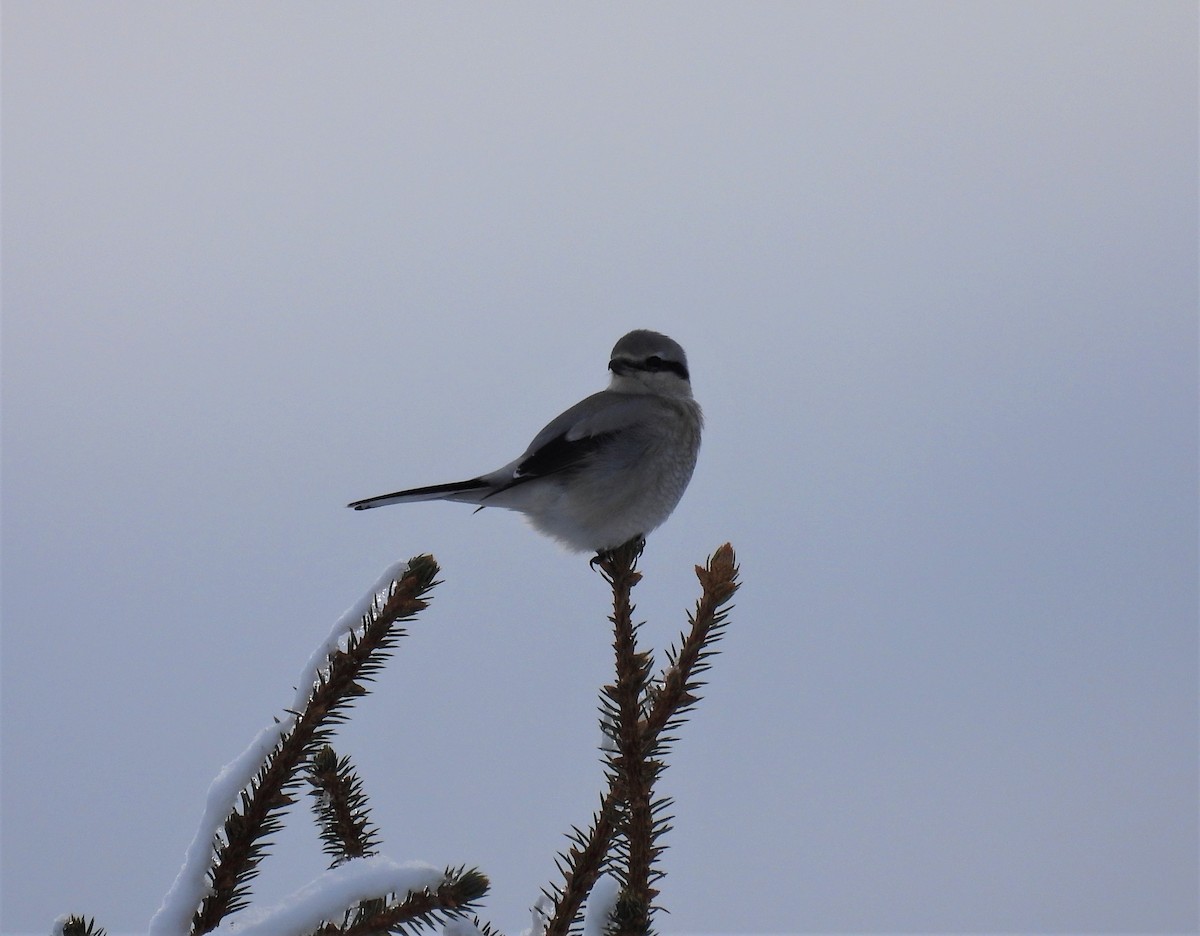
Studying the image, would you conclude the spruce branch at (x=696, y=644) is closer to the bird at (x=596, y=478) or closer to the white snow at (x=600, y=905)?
the white snow at (x=600, y=905)

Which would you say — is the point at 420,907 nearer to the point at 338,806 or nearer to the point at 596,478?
the point at 338,806

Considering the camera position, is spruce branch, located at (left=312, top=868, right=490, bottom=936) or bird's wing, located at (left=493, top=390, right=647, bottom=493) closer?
spruce branch, located at (left=312, top=868, right=490, bottom=936)

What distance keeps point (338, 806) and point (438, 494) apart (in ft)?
5.44

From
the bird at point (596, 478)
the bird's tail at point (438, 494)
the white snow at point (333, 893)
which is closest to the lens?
the white snow at point (333, 893)

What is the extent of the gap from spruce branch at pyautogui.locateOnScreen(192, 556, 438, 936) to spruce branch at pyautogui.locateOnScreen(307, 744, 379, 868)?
7.7 inches

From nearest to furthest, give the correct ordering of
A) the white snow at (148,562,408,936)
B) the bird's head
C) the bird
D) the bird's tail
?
1. the white snow at (148,562,408,936)
2. the bird's tail
3. the bird
4. the bird's head

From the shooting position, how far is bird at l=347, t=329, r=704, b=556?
3561 mm

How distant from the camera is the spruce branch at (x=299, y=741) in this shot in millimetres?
1483

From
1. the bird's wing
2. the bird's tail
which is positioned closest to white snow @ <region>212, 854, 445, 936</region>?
the bird's tail

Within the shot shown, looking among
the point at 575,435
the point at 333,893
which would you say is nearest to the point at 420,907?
the point at 333,893

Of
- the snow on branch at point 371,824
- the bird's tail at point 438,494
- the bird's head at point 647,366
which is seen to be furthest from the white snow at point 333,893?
the bird's head at point 647,366

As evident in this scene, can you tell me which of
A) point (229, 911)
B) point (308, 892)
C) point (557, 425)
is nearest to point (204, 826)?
point (229, 911)

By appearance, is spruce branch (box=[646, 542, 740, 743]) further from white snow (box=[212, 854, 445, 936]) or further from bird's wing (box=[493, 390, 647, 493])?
bird's wing (box=[493, 390, 647, 493])

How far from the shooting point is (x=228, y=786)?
59.3 inches
